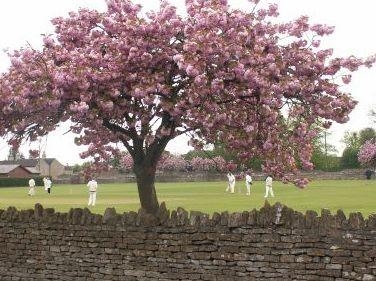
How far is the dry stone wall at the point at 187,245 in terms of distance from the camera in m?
9.62

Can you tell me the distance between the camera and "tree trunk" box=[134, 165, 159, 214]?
46.2ft

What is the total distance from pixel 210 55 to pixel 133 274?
451 centimetres

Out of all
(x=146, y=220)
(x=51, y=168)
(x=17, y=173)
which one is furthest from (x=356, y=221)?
(x=51, y=168)

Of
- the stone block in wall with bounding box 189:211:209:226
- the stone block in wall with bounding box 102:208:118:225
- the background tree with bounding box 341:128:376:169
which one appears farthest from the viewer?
the background tree with bounding box 341:128:376:169

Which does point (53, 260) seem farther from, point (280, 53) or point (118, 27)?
point (280, 53)

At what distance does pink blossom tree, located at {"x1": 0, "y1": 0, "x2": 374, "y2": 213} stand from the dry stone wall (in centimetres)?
216

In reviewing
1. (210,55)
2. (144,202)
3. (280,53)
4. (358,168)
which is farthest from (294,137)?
(358,168)

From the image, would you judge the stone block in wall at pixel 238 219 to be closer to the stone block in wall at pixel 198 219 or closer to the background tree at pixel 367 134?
the stone block in wall at pixel 198 219

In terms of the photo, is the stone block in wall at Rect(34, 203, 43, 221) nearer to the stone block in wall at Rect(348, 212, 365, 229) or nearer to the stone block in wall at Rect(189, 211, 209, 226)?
the stone block in wall at Rect(189, 211, 209, 226)

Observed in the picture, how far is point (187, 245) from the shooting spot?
11016 mm

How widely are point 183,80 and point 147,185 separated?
2.77m

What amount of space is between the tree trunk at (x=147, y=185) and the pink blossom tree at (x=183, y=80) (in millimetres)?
52

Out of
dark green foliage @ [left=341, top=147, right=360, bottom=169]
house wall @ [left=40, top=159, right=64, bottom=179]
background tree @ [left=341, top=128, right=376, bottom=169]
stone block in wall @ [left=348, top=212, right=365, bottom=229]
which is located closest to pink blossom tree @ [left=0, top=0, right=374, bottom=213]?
stone block in wall @ [left=348, top=212, right=365, bottom=229]

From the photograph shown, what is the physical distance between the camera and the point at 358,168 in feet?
331
